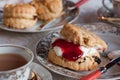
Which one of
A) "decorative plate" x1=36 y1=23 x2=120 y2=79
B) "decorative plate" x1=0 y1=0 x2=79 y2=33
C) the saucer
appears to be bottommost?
"decorative plate" x1=36 y1=23 x2=120 y2=79

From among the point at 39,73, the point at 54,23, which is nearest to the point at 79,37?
the point at 39,73

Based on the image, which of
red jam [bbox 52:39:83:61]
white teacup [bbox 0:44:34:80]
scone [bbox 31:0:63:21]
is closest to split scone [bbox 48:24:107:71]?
red jam [bbox 52:39:83:61]

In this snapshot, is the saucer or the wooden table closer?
the saucer

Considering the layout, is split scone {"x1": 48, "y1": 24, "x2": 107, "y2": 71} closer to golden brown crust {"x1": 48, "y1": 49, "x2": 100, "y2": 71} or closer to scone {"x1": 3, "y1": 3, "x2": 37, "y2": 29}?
golden brown crust {"x1": 48, "y1": 49, "x2": 100, "y2": 71}

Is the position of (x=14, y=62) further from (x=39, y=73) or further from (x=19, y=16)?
(x=19, y=16)

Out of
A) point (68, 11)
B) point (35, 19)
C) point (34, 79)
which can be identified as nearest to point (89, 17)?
point (68, 11)

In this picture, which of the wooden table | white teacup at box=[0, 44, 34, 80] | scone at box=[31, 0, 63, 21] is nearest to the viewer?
white teacup at box=[0, 44, 34, 80]

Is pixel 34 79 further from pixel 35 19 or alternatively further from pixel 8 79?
pixel 35 19

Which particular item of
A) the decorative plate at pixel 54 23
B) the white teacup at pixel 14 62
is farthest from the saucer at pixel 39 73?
the decorative plate at pixel 54 23
